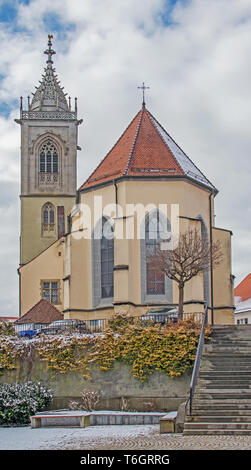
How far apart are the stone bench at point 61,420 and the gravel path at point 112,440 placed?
321mm

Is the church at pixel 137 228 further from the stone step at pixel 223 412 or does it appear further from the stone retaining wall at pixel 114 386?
the stone step at pixel 223 412

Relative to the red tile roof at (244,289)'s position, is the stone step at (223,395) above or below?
below

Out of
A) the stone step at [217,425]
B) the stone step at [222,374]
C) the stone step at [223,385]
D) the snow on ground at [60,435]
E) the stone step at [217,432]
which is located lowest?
the snow on ground at [60,435]

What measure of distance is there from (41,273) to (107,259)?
10.0 metres

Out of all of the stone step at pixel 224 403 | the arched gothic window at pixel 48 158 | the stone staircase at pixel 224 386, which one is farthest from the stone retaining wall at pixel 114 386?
the arched gothic window at pixel 48 158

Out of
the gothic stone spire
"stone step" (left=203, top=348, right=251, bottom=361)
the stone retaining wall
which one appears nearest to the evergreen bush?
the stone retaining wall

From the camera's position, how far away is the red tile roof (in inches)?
2184

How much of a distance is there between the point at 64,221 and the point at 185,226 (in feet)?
71.7

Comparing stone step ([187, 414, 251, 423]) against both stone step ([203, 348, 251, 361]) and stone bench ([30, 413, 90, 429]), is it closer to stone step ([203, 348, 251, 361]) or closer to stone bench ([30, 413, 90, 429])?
stone bench ([30, 413, 90, 429])

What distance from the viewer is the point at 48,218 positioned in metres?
53.2

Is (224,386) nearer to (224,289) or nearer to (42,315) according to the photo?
(224,289)

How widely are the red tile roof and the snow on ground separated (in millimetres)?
36404

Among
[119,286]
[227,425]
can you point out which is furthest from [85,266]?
[227,425]

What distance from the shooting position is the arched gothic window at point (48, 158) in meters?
54.6
